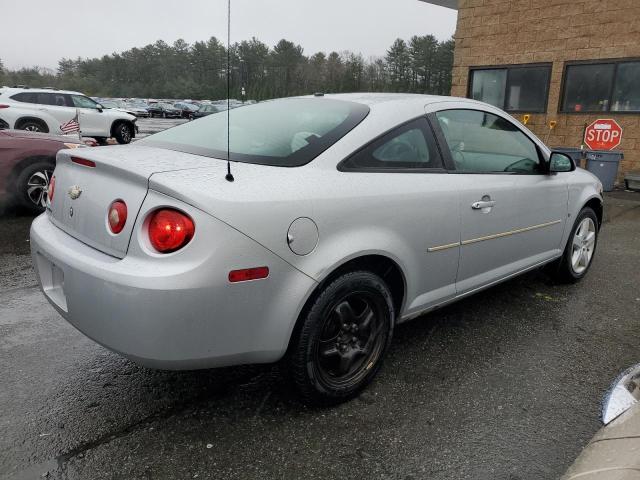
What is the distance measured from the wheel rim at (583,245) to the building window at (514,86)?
8.52 metres

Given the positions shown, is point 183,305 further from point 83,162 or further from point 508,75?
point 508,75

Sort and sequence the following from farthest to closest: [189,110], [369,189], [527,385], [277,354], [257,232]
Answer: [189,110], [527,385], [369,189], [277,354], [257,232]

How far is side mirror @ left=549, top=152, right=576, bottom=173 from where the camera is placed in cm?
364

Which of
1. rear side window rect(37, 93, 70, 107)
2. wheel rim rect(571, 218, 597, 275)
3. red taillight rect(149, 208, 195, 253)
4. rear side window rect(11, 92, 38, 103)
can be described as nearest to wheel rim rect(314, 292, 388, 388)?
red taillight rect(149, 208, 195, 253)

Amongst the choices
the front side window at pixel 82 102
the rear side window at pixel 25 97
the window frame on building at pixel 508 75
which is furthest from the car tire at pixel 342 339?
the front side window at pixel 82 102

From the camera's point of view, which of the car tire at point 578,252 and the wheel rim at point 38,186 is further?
the wheel rim at point 38,186

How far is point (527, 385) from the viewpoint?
8.95 feet

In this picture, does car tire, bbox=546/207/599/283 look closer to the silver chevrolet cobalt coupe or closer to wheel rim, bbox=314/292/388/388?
the silver chevrolet cobalt coupe

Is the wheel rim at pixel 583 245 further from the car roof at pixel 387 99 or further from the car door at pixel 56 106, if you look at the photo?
the car door at pixel 56 106

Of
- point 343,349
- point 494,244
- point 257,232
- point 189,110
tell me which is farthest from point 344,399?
point 189,110

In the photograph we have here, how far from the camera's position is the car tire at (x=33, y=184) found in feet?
20.2

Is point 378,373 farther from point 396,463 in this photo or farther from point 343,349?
point 396,463

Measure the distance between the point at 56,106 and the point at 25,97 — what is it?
0.81 metres

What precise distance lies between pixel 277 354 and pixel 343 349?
44cm
